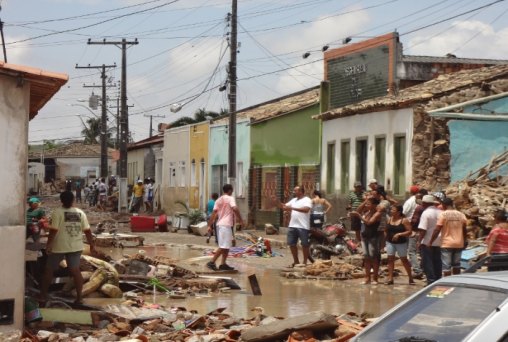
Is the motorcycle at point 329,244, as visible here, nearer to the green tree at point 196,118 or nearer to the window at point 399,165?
the window at point 399,165

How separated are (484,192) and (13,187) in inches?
530

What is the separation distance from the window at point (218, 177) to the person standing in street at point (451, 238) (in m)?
29.6

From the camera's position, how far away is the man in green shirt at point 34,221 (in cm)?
1596

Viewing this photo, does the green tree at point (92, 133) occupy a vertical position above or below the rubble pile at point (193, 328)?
above

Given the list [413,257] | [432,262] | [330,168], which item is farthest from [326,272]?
[330,168]

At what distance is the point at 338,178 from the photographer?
33.3m

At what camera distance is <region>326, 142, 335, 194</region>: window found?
3394cm

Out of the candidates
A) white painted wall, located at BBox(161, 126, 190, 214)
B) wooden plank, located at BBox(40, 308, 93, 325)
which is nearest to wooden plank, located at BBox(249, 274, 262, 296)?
wooden plank, located at BBox(40, 308, 93, 325)

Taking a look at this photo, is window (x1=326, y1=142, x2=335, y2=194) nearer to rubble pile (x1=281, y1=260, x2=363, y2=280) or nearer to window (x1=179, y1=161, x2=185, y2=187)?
rubble pile (x1=281, y1=260, x2=363, y2=280)

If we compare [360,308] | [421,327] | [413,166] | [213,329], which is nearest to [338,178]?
[413,166]

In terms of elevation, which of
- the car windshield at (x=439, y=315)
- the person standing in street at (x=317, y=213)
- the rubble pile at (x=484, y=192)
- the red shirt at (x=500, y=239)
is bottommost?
the car windshield at (x=439, y=315)

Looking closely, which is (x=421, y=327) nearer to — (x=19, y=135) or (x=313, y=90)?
(x=19, y=135)

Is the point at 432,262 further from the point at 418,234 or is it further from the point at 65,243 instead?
the point at 65,243

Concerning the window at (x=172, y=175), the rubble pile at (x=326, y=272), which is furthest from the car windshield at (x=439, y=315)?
the window at (x=172, y=175)
